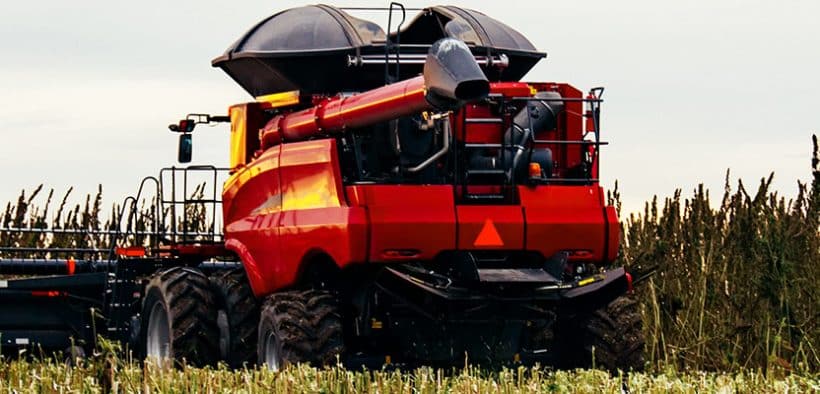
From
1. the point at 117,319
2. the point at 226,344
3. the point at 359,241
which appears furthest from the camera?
the point at 117,319

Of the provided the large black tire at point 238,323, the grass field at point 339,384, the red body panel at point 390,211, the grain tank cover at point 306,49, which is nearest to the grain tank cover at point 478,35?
the grain tank cover at point 306,49

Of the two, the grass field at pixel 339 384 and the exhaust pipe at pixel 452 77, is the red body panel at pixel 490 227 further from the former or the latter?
the grass field at pixel 339 384

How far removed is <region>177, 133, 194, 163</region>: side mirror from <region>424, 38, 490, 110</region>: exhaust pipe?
5282 millimetres

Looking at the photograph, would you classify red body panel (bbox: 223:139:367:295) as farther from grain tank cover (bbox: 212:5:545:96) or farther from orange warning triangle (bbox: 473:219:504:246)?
orange warning triangle (bbox: 473:219:504:246)

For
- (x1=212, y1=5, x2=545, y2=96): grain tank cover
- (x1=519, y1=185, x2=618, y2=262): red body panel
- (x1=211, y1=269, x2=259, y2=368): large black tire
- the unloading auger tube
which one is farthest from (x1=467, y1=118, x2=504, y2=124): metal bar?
(x1=211, y1=269, x2=259, y2=368): large black tire

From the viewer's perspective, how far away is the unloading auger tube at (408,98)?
41.3ft

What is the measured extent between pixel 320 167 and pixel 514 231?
171 centimetres

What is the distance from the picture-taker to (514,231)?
14070 mm

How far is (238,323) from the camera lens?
15.5m

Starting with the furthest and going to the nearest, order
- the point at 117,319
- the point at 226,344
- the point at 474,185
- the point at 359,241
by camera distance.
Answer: the point at 117,319 → the point at 226,344 → the point at 474,185 → the point at 359,241

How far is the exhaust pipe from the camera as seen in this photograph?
41.1 feet

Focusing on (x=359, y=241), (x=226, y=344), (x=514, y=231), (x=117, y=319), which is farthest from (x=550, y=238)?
(x=117, y=319)

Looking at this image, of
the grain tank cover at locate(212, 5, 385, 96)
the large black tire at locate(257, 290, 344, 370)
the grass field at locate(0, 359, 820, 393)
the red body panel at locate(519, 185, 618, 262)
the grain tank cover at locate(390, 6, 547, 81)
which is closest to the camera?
the grass field at locate(0, 359, 820, 393)

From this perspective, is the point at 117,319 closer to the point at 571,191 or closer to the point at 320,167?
the point at 320,167
